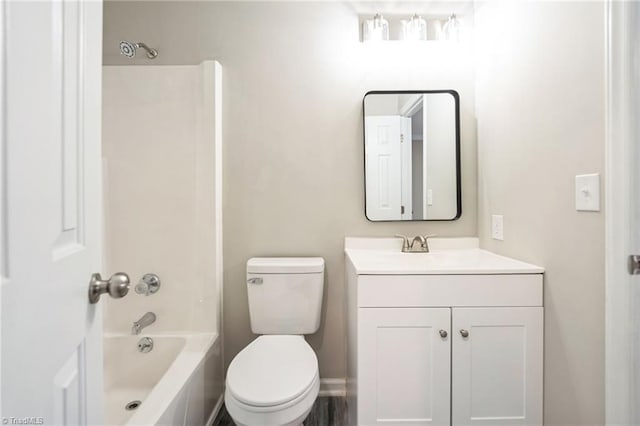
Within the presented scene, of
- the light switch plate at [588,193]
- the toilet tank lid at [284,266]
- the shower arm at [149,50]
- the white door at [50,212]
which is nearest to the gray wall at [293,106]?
the shower arm at [149,50]

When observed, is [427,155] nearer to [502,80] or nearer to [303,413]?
[502,80]

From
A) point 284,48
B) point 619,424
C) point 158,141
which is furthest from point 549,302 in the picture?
point 158,141

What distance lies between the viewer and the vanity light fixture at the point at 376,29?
1.72 metres

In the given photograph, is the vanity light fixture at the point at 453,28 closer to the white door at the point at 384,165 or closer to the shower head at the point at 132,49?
the white door at the point at 384,165

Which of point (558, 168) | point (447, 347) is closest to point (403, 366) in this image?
point (447, 347)

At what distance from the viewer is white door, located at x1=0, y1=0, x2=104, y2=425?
38cm

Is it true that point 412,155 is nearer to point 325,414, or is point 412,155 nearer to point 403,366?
point 403,366

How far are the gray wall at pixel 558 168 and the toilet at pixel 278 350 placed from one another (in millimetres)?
903

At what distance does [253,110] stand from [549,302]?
5.42 feet

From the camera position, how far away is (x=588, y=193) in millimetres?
982

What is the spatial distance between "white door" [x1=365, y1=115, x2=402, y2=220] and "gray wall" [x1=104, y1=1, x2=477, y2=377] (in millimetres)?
61

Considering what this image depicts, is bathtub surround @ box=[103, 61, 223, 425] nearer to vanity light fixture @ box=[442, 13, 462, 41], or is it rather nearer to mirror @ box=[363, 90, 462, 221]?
mirror @ box=[363, 90, 462, 221]

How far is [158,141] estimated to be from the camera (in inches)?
68.2

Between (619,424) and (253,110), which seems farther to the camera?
(253,110)
